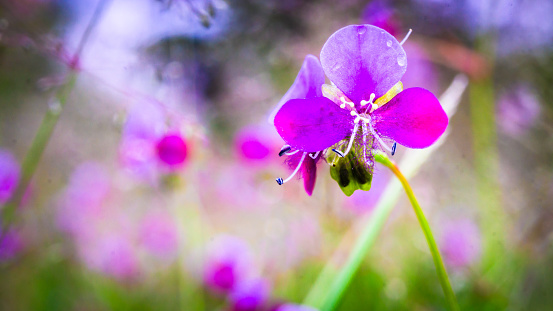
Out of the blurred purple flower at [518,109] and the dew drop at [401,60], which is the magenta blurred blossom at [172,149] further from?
the blurred purple flower at [518,109]

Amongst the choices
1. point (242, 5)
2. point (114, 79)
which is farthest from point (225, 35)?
point (114, 79)

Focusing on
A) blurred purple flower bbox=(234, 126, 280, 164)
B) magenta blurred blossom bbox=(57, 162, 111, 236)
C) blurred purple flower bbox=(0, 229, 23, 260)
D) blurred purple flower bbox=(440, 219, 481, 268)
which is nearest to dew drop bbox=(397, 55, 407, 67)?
blurred purple flower bbox=(234, 126, 280, 164)

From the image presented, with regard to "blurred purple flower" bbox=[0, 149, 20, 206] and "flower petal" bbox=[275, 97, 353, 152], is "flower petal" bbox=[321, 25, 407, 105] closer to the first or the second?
"flower petal" bbox=[275, 97, 353, 152]

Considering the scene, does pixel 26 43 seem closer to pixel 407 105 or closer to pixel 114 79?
pixel 114 79

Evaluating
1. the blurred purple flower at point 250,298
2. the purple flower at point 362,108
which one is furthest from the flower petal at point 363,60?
the blurred purple flower at point 250,298

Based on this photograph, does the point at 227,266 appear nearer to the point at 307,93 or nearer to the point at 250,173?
the point at 250,173

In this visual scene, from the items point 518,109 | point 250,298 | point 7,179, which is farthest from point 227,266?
point 518,109
